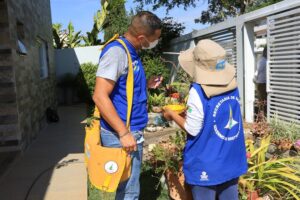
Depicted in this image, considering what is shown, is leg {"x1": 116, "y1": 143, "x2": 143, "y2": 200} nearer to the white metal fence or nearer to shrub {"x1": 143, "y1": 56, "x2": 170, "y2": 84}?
the white metal fence

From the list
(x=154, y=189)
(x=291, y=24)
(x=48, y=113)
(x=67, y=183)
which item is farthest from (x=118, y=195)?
(x=48, y=113)

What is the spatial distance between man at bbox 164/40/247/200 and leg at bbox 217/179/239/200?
10 millimetres

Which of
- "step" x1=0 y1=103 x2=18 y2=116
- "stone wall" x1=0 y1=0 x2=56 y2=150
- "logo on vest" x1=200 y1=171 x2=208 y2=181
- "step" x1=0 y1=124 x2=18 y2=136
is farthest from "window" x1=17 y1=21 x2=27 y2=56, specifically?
"logo on vest" x1=200 y1=171 x2=208 y2=181

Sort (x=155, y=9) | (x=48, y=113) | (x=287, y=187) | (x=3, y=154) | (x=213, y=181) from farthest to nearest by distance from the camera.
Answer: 1. (x=155, y=9)
2. (x=48, y=113)
3. (x=3, y=154)
4. (x=287, y=187)
5. (x=213, y=181)

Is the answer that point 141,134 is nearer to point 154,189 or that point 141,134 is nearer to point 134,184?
point 134,184

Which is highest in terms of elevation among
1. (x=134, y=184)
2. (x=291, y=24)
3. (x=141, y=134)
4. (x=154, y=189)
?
(x=291, y=24)

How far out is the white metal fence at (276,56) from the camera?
6695 mm

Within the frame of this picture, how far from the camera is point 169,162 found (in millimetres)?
3871

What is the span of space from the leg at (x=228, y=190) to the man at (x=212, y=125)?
1 centimetres

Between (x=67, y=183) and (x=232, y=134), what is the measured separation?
112 inches

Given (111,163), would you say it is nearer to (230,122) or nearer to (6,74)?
(230,122)

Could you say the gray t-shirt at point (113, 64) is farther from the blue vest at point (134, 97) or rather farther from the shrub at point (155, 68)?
the shrub at point (155, 68)

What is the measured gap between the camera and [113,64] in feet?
8.66

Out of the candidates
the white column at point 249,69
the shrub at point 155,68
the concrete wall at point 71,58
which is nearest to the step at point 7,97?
the white column at point 249,69
